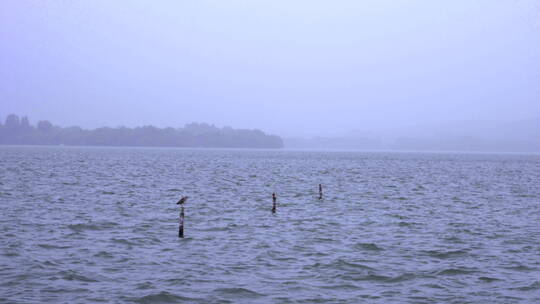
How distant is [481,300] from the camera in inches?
569

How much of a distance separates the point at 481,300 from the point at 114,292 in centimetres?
971

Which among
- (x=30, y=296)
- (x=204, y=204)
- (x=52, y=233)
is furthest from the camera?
(x=204, y=204)

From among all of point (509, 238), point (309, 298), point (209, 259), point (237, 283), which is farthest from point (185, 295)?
point (509, 238)

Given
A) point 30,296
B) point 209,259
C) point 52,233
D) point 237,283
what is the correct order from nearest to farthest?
point 30,296 < point 237,283 < point 209,259 < point 52,233

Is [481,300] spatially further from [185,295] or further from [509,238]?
[509,238]

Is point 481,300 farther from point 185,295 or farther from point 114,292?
point 114,292

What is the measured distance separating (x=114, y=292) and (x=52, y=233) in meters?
10.1

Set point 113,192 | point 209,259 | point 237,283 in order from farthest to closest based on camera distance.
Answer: point 113,192, point 209,259, point 237,283

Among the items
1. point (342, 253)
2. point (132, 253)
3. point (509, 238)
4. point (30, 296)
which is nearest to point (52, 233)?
point (132, 253)

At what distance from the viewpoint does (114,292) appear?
14.5m

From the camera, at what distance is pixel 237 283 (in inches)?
625

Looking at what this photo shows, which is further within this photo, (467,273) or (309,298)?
(467,273)

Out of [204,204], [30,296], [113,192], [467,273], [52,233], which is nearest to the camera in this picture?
[30,296]

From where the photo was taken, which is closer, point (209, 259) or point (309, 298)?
point (309, 298)
